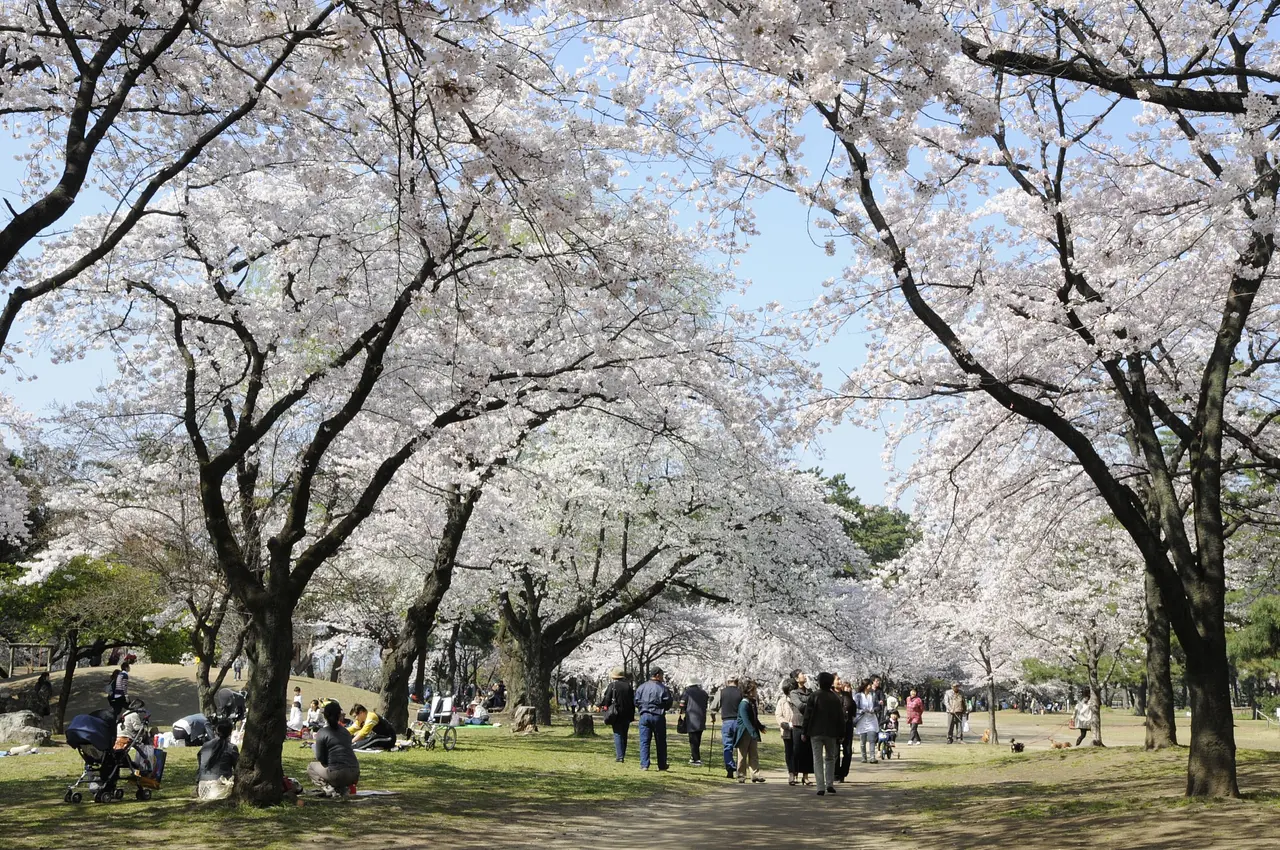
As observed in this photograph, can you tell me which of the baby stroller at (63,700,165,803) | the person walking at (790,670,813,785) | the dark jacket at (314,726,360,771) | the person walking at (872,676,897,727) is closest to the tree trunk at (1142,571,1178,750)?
the person walking at (872,676,897,727)

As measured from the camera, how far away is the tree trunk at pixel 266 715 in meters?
10.2

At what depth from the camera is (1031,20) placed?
10.1m

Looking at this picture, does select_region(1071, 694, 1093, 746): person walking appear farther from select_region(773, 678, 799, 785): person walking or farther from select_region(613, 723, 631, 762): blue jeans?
select_region(613, 723, 631, 762): blue jeans

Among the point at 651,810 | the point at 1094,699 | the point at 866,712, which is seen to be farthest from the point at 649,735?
the point at 1094,699

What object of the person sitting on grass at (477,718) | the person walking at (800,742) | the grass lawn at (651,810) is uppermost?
the person walking at (800,742)

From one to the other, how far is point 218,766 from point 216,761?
54mm

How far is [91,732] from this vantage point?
1088 cm

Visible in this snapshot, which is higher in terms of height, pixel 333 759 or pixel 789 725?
pixel 789 725

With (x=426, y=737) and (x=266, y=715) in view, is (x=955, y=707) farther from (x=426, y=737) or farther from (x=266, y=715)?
(x=266, y=715)

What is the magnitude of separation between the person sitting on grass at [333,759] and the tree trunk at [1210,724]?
8.28 meters

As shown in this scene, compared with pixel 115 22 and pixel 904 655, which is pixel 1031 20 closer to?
pixel 115 22

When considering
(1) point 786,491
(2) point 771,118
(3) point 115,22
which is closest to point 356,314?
(3) point 115,22

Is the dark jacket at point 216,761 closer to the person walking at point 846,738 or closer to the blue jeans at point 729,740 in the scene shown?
the blue jeans at point 729,740

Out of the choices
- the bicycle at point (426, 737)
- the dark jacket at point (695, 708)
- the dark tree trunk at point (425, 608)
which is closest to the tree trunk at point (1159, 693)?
the dark jacket at point (695, 708)
